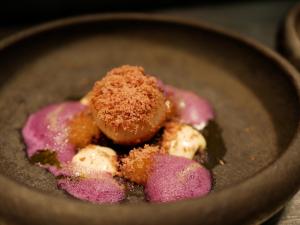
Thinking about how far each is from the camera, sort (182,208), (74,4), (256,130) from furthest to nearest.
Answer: (74,4) → (256,130) → (182,208)

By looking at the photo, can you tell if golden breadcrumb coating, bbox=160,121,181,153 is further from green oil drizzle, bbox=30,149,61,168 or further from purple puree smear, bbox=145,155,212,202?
green oil drizzle, bbox=30,149,61,168

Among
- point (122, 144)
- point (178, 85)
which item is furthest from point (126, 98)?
point (178, 85)

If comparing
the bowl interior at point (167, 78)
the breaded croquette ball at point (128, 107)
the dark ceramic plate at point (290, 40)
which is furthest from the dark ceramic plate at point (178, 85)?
the breaded croquette ball at point (128, 107)

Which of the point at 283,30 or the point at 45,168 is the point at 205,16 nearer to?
the point at 283,30

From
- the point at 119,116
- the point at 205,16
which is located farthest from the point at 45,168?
the point at 205,16

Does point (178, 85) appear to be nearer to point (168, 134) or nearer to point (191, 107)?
point (191, 107)

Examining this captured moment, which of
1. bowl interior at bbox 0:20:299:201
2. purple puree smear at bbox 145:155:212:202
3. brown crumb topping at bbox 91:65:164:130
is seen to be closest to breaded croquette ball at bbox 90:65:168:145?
brown crumb topping at bbox 91:65:164:130
